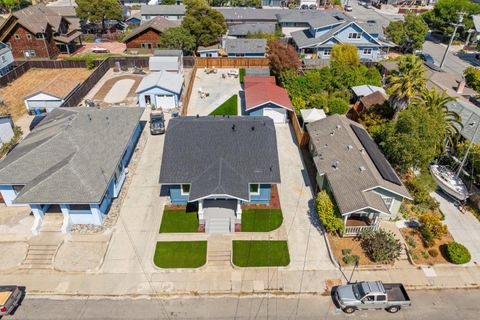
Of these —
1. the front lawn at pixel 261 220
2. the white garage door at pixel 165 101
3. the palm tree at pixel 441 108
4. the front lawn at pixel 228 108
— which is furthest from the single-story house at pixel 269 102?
the front lawn at pixel 261 220

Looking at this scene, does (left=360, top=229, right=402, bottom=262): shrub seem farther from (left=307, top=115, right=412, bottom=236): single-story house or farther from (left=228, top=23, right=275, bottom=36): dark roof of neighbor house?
(left=228, top=23, right=275, bottom=36): dark roof of neighbor house

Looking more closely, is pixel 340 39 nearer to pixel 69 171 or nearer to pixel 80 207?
pixel 69 171

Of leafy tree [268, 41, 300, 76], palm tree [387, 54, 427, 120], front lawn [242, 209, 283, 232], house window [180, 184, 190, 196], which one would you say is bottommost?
front lawn [242, 209, 283, 232]

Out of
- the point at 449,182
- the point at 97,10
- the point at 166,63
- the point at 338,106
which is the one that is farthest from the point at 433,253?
the point at 97,10

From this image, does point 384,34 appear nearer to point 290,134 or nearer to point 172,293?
point 290,134

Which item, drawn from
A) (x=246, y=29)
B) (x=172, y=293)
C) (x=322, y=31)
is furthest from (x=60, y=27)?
(x=172, y=293)

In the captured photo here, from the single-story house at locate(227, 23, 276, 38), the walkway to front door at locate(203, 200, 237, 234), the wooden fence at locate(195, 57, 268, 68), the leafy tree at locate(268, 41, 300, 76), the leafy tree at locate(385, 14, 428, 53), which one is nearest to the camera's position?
the walkway to front door at locate(203, 200, 237, 234)

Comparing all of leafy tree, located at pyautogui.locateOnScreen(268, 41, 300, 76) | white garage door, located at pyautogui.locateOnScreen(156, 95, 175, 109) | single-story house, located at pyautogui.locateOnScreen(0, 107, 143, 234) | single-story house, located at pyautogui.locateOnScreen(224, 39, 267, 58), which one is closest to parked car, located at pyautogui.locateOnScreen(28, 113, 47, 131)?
single-story house, located at pyautogui.locateOnScreen(0, 107, 143, 234)
